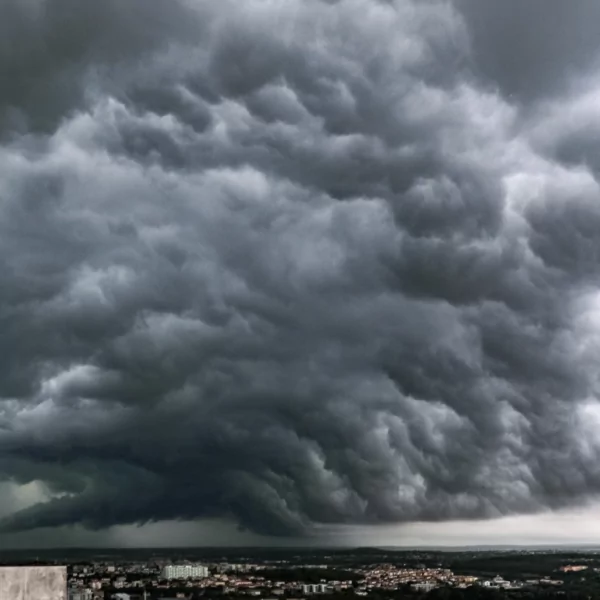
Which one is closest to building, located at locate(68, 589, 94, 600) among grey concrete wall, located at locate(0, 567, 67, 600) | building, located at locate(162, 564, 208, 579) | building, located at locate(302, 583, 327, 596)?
building, located at locate(302, 583, 327, 596)

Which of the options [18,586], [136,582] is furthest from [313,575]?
[18,586]

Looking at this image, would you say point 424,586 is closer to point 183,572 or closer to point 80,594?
point 183,572

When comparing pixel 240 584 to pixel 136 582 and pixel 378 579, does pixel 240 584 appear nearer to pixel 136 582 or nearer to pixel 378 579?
pixel 136 582

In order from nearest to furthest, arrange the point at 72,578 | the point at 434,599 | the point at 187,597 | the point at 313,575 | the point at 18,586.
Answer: the point at 18,586
the point at 187,597
the point at 434,599
the point at 72,578
the point at 313,575

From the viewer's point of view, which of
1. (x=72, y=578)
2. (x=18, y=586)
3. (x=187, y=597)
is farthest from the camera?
(x=72, y=578)

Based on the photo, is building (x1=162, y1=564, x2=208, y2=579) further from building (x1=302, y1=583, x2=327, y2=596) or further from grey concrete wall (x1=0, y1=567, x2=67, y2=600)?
grey concrete wall (x1=0, y1=567, x2=67, y2=600)

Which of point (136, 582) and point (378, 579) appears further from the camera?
point (378, 579)
